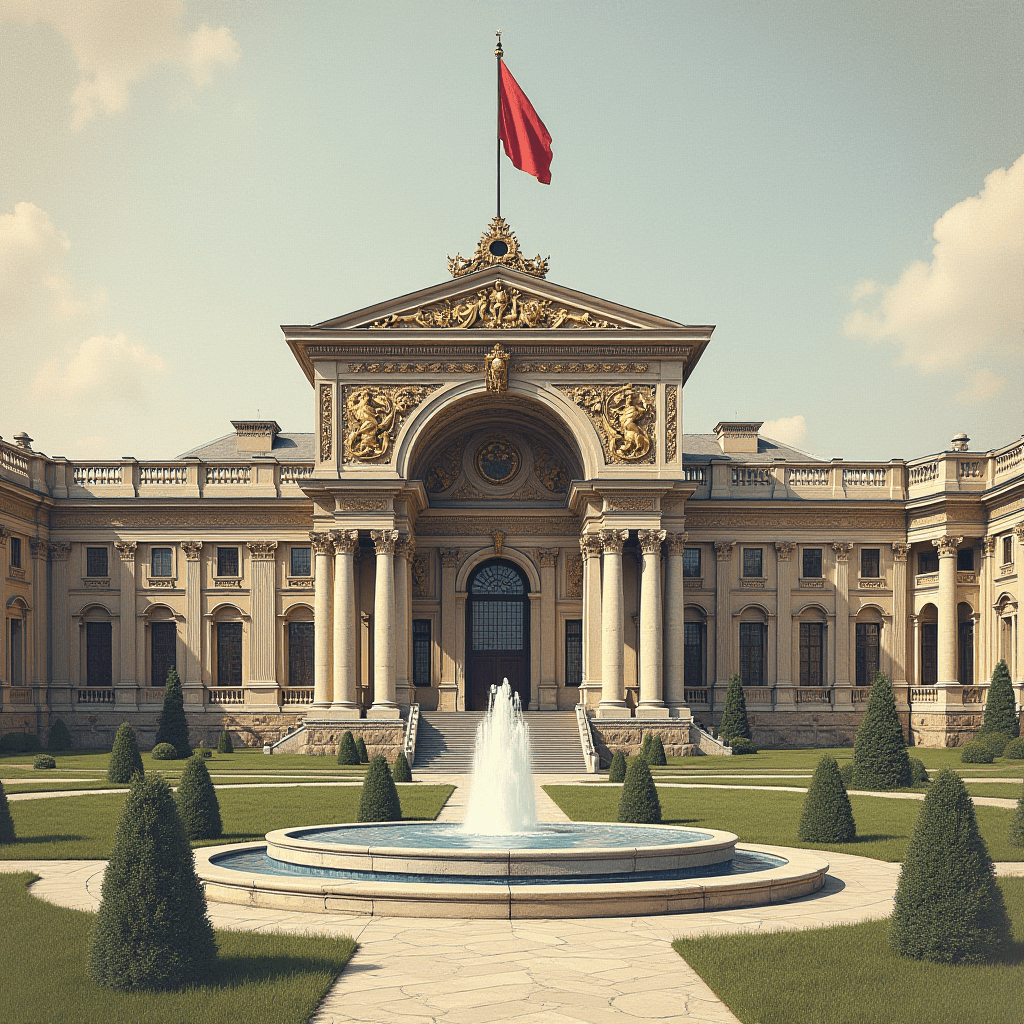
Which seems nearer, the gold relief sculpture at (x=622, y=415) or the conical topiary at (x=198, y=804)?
the conical topiary at (x=198, y=804)

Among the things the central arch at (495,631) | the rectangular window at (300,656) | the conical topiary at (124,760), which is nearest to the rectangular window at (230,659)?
the rectangular window at (300,656)

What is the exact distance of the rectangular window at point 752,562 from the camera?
56500mm

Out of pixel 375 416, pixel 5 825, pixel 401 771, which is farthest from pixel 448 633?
pixel 5 825

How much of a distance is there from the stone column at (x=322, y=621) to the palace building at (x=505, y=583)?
0.10m

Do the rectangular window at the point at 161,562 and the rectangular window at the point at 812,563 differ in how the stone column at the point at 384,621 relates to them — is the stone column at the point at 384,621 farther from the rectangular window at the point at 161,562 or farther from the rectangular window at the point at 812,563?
the rectangular window at the point at 812,563

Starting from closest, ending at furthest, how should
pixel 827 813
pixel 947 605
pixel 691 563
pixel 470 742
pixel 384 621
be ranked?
pixel 827 813 < pixel 470 742 < pixel 384 621 < pixel 947 605 < pixel 691 563

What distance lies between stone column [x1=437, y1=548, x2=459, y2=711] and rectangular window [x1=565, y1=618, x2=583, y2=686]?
16.8ft

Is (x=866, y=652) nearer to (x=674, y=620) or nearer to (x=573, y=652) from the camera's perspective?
(x=674, y=620)

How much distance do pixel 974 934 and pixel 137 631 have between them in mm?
48014

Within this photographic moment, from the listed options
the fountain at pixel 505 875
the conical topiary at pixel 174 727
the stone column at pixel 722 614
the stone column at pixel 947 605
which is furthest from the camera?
the stone column at pixel 722 614

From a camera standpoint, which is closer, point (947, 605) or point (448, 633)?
point (947, 605)

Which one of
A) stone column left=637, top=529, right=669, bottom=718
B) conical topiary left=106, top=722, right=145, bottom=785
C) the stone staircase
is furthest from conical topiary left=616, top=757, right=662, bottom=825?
stone column left=637, top=529, right=669, bottom=718

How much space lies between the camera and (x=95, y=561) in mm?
56094

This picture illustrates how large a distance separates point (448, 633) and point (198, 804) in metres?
32.5
